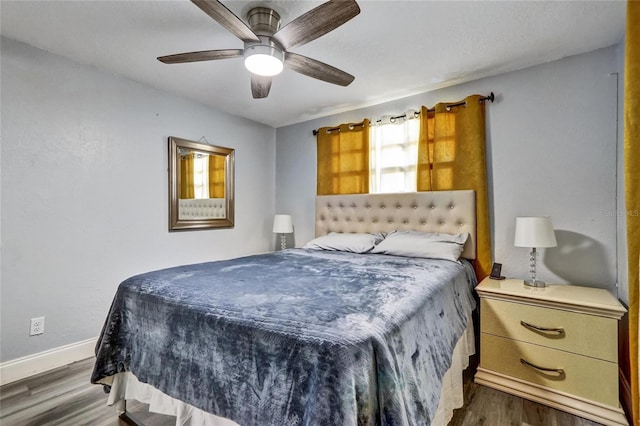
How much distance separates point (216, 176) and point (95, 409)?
235 cm

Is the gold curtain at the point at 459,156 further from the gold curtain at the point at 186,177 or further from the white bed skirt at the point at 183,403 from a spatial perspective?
the gold curtain at the point at 186,177

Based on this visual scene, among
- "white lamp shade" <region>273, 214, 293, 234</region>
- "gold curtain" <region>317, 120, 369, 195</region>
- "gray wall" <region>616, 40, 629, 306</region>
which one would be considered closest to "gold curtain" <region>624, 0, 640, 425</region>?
"gray wall" <region>616, 40, 629, 306</region>

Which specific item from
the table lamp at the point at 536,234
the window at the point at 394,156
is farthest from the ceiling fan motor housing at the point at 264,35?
the table lamp at the point at 536,234

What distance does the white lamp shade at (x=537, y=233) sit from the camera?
2.06 metres

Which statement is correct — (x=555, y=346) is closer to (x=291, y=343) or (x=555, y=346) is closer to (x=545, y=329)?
(x=545, y=329)

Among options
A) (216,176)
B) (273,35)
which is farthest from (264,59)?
(216,176)

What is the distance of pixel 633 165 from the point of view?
4.09 ft

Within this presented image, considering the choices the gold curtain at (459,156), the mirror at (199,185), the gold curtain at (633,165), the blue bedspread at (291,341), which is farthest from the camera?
the mirror at (199,185)

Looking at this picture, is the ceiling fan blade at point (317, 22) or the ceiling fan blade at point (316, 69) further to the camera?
the ceiling fan blade at point (316, 69)

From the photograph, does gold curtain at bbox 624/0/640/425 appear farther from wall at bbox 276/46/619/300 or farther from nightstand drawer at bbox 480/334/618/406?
wall at bbox 276/46/619/300

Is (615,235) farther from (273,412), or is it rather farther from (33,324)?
(33,324)

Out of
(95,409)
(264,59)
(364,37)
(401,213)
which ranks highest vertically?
(364,37)

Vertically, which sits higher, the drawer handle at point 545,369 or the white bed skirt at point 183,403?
the white bed skirt at point 183,403

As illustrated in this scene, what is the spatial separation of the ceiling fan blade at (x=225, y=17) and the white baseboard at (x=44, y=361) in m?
2.69
